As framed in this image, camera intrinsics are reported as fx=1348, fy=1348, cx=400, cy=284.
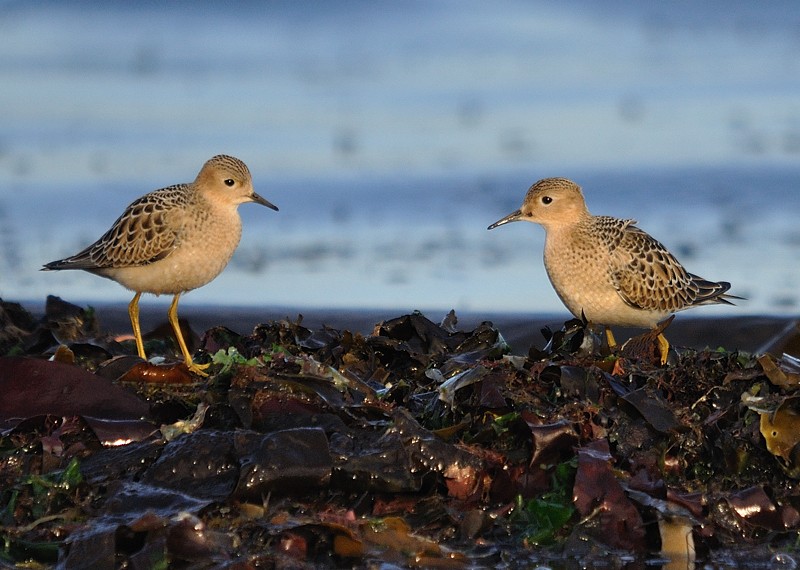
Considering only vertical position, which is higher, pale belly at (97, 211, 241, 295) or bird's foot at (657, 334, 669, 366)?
pale belly at (97, 211, 241, 295)

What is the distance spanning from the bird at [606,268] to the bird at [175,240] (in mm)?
1489

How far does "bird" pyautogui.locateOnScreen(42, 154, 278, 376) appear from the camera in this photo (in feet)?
21.4

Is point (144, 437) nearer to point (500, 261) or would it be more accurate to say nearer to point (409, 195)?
point (500, 261)

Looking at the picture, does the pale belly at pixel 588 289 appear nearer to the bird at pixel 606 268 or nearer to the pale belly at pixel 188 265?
the bird at pixel 606 268

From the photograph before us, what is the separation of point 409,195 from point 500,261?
5.60ft

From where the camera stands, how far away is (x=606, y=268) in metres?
6.50

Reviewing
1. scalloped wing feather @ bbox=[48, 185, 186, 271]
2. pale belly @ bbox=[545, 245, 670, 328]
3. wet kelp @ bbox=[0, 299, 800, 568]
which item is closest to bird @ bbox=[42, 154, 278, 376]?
scalloped wing feather @ bbox=[48, 185, 186, 271]

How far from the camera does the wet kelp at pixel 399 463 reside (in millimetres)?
3861

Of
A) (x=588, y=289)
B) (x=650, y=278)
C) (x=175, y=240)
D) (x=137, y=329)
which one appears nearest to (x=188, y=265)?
(x=175, y=240)

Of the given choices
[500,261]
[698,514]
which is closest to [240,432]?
[698,514]

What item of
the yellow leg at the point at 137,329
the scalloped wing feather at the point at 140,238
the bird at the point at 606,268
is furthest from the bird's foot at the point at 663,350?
the scalloped wing feather at the point at 140,238

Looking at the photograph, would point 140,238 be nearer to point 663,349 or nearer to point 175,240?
point 175,240

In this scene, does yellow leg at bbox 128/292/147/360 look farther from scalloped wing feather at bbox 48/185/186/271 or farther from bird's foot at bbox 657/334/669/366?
bird's foot at bbox 657/334/669/366

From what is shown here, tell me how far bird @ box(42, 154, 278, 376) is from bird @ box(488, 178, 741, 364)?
4.88 feet
